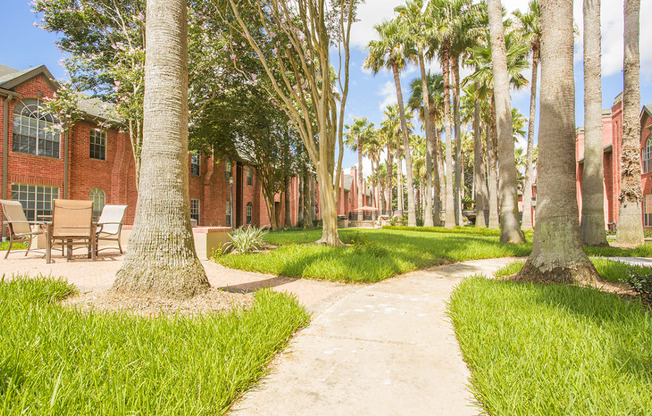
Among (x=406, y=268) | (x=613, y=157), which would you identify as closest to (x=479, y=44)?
(x=613, y=157)

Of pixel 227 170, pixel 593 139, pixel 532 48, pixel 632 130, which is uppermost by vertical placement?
pixel 532 48

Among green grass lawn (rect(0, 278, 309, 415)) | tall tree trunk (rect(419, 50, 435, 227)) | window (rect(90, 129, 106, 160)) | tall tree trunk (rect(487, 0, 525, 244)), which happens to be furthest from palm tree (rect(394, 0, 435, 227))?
green grass lawn (rect(0, 278, 309, 415))

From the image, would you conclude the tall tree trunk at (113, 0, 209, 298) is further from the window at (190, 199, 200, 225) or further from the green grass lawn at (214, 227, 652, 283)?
the window at (190, 199, 200, 225)

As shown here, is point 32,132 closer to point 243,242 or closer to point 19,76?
point 19,76

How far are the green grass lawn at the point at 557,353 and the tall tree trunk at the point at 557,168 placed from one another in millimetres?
1347

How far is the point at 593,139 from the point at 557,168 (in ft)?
23.7

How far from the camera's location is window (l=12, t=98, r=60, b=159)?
45.1ft

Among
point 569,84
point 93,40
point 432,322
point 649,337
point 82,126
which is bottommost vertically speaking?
point 432,322

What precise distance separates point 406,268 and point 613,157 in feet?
73.4

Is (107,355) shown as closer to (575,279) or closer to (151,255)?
(151,255)

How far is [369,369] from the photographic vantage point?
2.43 m

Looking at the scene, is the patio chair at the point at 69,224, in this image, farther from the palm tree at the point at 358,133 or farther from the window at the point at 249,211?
the palm tree at the point at 358,133

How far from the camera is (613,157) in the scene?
21.1 m

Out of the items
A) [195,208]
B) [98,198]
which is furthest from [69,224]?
[195,208]
